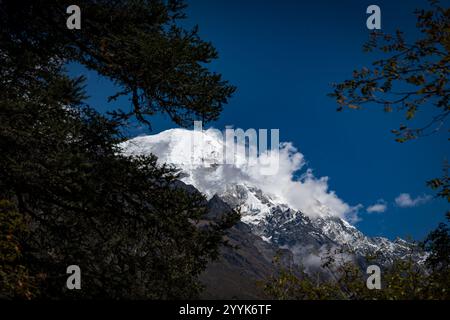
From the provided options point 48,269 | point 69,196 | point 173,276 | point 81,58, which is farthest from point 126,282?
point 81,58

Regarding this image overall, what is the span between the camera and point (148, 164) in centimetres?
1116

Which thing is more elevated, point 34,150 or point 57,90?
point 57,90

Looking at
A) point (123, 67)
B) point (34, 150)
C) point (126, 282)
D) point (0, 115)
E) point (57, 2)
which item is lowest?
point (126, 282)

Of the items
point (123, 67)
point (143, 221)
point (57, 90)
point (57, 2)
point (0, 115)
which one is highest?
point (57, 2)

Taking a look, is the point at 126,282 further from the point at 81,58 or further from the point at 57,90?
the point at 81,58

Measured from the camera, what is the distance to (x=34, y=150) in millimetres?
8930

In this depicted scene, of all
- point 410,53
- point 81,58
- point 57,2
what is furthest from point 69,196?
point 410,53

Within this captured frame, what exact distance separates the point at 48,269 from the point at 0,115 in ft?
12.8

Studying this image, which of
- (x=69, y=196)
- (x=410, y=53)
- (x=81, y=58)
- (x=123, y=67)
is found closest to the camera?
(x=410, y=53)
